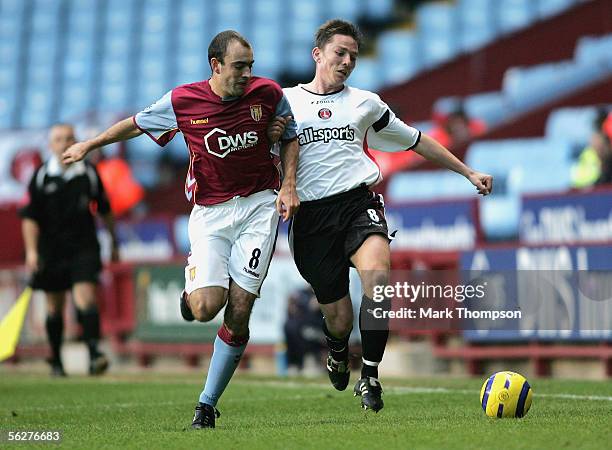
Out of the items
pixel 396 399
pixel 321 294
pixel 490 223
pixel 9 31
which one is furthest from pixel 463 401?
pixel 9 31

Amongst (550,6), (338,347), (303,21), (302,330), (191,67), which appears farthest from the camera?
(191,67)

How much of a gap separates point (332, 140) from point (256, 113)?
73cm

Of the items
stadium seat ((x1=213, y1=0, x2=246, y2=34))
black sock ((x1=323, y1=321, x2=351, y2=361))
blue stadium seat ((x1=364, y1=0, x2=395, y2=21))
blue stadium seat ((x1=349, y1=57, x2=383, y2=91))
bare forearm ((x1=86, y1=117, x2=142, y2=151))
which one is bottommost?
black sock ((x1=323, y1=321, x2=351, y2=361))

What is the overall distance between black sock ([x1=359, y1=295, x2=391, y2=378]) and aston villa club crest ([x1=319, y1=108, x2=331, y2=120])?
43.0 inches

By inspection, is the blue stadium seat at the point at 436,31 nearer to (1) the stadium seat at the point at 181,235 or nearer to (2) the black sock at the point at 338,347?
(1) the stadium seat at the point at 181,235

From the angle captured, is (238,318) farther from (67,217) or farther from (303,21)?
(303,21)

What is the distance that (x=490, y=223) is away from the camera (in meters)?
16.0

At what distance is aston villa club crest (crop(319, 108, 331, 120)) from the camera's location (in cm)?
729

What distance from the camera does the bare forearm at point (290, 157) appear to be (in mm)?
6840

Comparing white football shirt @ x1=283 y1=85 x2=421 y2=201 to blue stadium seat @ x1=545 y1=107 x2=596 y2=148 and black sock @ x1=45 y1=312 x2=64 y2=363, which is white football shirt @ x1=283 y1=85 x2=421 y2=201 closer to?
black sock @ x1=45 y1=312 x2=64 y2=363

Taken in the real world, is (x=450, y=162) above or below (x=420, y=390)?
above

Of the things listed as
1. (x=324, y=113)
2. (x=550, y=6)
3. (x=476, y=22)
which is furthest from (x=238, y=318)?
(x=476, y=22)

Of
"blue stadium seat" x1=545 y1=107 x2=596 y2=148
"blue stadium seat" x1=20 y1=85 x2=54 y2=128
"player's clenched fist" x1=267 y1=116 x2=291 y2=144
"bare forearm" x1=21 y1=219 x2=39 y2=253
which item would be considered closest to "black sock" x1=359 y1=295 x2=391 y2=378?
"player's clenched fist" x1=267 y1=116 x2=291 y2=144

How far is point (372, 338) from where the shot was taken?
7102 millimetres
